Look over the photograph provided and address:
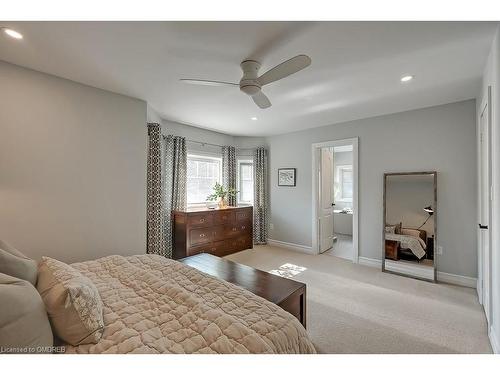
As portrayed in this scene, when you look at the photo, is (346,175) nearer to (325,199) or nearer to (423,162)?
(325,199)

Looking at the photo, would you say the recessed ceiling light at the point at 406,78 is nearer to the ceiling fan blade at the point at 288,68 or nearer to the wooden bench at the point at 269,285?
the ceiling fan blade at the point at 288,68

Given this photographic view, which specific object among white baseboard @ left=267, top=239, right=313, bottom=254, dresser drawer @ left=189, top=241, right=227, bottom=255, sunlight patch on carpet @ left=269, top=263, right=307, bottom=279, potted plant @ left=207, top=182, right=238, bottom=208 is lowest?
sunlight patch on carpet @ left=269, top=263, right=307, bottom=279

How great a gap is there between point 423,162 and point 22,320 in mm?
4307

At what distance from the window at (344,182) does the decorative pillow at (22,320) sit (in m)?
6.58

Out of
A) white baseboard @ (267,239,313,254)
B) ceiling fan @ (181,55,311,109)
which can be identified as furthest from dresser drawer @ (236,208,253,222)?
ceiling fan @ (181,55,311,109)

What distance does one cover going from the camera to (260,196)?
5148mm

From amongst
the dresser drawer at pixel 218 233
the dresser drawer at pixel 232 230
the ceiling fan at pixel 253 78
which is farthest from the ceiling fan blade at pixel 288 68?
the dresser drawer at pixel 232 230

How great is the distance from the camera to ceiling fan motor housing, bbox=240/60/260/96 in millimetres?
1994

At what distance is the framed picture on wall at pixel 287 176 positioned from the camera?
4.77m

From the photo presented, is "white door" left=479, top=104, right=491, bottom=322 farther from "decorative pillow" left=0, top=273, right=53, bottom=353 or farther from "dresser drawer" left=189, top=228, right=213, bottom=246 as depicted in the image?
"dresser drawer" left=189, top=228, right=213, bottom=246

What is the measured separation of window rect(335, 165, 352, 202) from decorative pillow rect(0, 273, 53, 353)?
658cm

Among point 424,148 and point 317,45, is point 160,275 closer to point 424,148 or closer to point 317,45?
point 317,45

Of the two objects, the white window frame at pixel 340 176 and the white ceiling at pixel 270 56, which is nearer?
the white ceiling at pixel 270 56

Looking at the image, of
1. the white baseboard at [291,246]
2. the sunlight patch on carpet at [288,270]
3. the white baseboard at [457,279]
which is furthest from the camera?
the white baseboard at [291,246]
